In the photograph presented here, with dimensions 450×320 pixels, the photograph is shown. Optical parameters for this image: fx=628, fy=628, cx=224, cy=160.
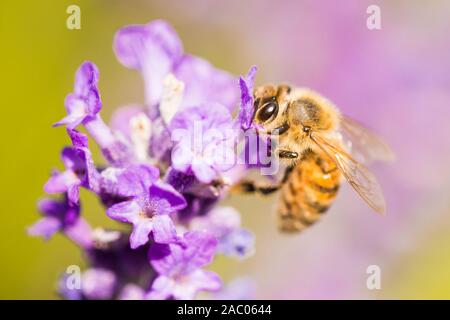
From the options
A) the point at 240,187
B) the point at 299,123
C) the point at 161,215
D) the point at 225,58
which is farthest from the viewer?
the point at 225,58

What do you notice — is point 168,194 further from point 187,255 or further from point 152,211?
point 187,255

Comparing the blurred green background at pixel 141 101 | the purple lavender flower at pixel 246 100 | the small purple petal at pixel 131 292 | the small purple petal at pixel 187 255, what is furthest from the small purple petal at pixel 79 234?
the blurred green background at pixel 141 101

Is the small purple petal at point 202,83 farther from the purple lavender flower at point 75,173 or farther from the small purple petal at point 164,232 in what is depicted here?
the small purple petal at point 164,232

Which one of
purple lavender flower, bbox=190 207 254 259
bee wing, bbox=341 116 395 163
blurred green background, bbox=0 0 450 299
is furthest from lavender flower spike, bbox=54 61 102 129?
blurred green background, bbox=0 0 450 299

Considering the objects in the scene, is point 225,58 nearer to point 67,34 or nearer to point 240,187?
point 67,34

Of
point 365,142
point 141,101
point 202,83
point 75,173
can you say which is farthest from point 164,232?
point 141,101
